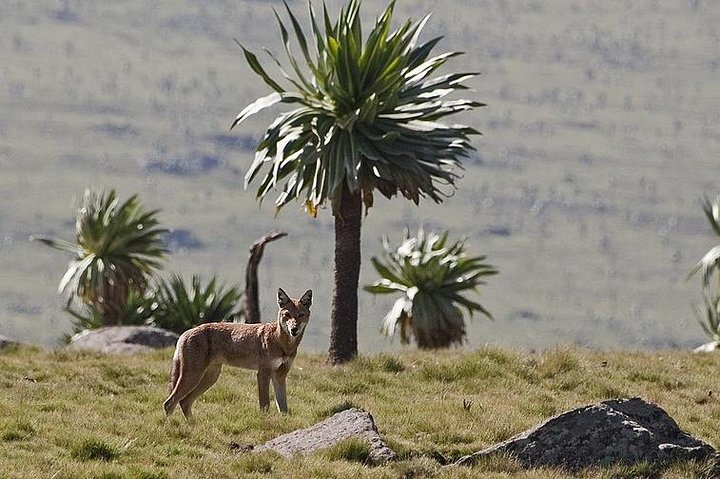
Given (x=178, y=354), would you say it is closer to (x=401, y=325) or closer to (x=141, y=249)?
(x=401, y=325)

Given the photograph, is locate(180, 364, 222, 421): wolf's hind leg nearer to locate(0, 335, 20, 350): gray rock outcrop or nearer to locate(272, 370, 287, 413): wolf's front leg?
locate(272, 370, 287, 413): wolf's front leg

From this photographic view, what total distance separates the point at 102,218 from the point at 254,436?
22.3 meters

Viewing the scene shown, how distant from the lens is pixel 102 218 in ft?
120

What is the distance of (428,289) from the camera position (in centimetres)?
3391

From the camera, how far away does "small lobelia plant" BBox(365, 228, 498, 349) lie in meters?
33.2

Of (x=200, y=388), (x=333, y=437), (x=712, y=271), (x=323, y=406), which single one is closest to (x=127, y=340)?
(x=323, y=406)

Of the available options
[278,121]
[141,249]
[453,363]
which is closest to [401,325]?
[141,249]

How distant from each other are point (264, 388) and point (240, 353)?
515mm

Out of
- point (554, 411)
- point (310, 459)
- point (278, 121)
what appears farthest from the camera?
point (278, 121)

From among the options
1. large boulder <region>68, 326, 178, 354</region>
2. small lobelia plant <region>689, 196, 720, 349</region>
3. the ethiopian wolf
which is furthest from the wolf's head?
small lobelia plant <region>689, 196, 720, 349</region>

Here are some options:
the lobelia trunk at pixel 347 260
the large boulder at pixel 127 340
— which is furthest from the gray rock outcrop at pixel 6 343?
the lobelia trunk at pixel 347 260

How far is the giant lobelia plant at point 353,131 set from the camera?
24.6 m

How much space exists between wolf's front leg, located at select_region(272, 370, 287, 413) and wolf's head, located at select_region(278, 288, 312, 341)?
1.57 ft

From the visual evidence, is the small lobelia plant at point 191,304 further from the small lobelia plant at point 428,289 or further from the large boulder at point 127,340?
the large boulder at point 127,340
